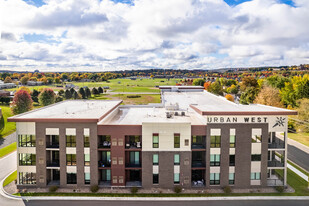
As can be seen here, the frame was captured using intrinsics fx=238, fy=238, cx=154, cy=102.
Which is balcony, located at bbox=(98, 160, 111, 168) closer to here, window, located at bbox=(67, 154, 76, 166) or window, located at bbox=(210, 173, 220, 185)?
window, located at bbox=(67, 154, 76, 166)

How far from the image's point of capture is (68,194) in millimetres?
32562

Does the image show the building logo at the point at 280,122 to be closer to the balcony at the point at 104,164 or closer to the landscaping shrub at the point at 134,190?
the landscaping shrub at the point at 134,190

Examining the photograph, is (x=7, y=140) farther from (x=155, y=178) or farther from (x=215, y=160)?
(x=215, y=160)

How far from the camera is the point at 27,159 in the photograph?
34.7 metres

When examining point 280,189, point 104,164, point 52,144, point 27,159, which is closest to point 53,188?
point 27,159

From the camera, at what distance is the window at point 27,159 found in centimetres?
3459

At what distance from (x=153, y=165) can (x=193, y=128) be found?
7729 mm

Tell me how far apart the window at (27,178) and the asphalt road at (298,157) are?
45.0m

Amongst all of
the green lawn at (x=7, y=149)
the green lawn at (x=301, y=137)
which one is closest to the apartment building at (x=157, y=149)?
the green lawn at (x=7, y=149)

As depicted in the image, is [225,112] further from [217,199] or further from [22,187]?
[22,187]

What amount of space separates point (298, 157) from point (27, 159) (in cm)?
4896

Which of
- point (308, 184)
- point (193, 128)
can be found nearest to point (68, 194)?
point (193, 128)

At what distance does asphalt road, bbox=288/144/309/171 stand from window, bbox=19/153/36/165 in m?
45.1

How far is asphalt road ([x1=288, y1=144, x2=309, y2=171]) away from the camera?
144ft
